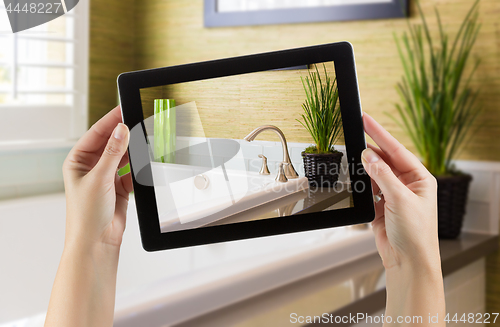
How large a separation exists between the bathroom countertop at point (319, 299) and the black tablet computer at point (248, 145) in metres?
0.29

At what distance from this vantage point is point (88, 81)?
199cm

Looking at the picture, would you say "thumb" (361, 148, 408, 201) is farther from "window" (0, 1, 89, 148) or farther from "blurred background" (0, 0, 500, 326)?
"window" (0, 1, 89, 148)

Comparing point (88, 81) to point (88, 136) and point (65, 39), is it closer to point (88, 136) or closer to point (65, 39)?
point (65, 39)

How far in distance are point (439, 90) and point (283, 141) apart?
113 cm

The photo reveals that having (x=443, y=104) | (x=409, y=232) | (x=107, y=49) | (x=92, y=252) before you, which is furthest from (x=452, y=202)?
(x=107, y=49)

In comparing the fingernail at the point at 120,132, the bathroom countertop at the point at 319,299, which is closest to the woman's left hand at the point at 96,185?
the fingernail at the point at 120,132

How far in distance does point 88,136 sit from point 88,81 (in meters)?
1.44

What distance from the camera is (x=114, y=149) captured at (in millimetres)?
569

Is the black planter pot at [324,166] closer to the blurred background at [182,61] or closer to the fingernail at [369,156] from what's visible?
the fingernail at [369,156]

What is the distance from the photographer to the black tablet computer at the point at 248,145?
598 millimetres

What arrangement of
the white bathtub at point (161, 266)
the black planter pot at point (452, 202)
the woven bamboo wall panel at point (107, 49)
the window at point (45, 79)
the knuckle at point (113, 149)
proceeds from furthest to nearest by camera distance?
the woven bamboo wall panel at point (107, 49), the window at point (45, 79), the black planter pot at point (452, 202), the white bathtub at point (161, 266), the knuckle at point (113, 149)

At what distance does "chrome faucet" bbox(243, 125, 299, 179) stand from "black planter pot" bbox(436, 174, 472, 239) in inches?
40.2

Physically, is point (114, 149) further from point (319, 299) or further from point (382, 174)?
point (319, 299)

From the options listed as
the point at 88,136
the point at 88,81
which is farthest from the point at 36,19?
the point at 88,136
